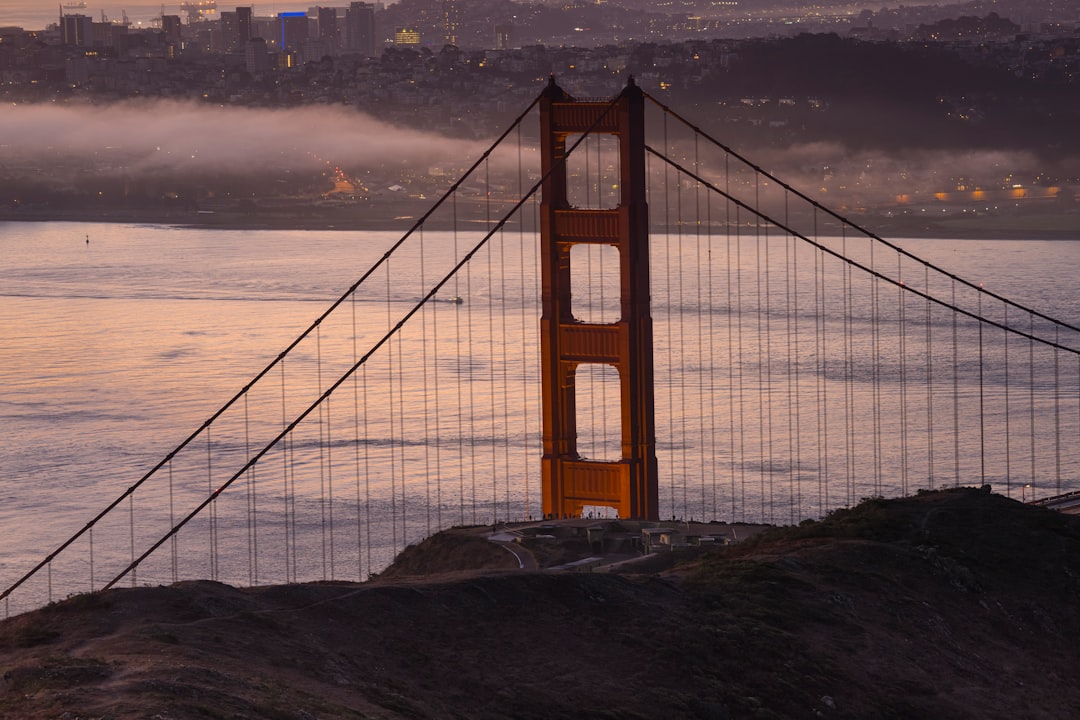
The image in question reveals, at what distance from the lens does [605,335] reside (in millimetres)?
29625

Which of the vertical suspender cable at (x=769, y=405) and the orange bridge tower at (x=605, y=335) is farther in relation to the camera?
the vertical suspender cable at (x=769, y=405)

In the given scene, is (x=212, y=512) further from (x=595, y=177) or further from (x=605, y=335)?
(x=595, y=177)

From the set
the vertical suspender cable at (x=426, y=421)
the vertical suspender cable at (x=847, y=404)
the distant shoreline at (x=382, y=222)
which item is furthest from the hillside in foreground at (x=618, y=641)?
the distant shoreline at (x=382, y=222)

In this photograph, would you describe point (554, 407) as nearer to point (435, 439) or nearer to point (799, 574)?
point (799, 574)

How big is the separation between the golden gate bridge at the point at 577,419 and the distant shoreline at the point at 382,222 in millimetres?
39616

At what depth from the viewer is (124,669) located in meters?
14.4

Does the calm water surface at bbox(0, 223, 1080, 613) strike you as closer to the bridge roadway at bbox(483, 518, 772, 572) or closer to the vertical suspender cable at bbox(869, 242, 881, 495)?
the vertical suspender cable at bbox(869, 242, 881, 495)

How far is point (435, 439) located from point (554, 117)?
23.5 m

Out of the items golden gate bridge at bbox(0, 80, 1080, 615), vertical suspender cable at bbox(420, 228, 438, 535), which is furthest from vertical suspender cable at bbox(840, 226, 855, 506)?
vertical suspender cable at bbox(420, 228, 438, 535)

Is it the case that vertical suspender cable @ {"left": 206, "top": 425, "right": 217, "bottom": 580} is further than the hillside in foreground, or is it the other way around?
vertical suspender cable @ {"left": 206, "top": 425, "right": 217, "bottom": 580}

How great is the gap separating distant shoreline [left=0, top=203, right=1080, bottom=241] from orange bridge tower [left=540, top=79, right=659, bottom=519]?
9557cm

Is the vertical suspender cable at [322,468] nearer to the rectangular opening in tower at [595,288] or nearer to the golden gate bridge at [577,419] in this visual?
the golden gate bridge at [577,419]

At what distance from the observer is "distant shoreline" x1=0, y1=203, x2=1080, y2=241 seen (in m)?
129

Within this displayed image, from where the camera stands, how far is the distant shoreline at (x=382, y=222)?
128750 millimetres
